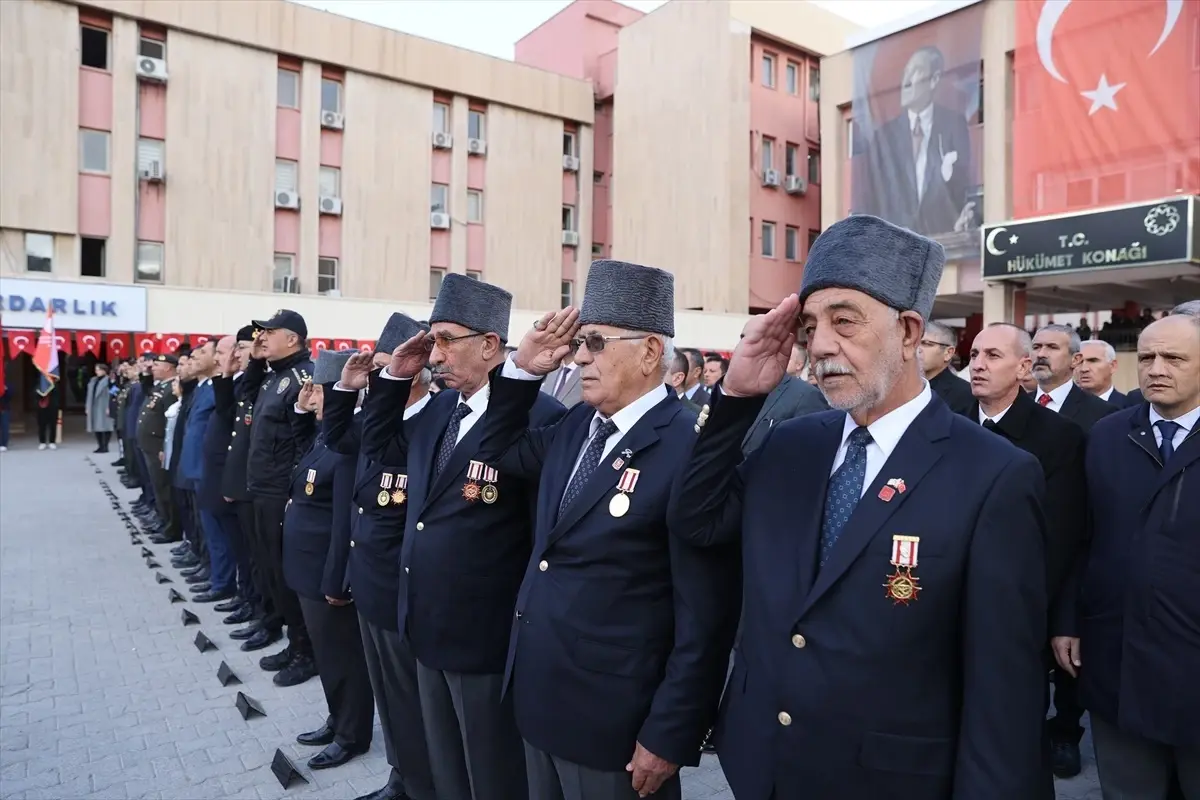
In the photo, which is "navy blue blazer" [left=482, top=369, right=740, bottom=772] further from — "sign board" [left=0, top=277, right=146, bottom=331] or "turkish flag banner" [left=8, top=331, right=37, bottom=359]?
"sign board" [left=0, top=277, right=146, bottom=331]

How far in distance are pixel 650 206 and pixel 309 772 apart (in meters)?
→ 25.9

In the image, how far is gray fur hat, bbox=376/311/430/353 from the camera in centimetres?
403

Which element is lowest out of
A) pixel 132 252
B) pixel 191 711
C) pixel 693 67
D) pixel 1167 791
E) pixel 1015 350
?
pixel 191 711

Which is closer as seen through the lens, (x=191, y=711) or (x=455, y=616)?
(x=455, y=616)

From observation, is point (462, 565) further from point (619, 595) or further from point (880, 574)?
point (880, 574)

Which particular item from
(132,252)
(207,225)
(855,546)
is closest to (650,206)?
(207,225)

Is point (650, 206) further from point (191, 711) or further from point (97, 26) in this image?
point (191, 711)

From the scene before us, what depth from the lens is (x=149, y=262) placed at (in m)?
21.8

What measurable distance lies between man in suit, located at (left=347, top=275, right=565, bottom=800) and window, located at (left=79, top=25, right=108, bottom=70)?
2289 centimetres

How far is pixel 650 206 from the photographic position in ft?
92.9

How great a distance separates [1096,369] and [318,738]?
5613 millimetres

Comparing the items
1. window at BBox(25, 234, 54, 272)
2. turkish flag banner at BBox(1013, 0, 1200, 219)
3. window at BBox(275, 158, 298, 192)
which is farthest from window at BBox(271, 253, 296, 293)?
turkish flag banner at BBox(1013, 0, 1200, 219)

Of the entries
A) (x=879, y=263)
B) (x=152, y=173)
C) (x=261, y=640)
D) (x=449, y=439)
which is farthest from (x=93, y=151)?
(x=879, y=263)

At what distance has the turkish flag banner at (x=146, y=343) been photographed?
18.0m
